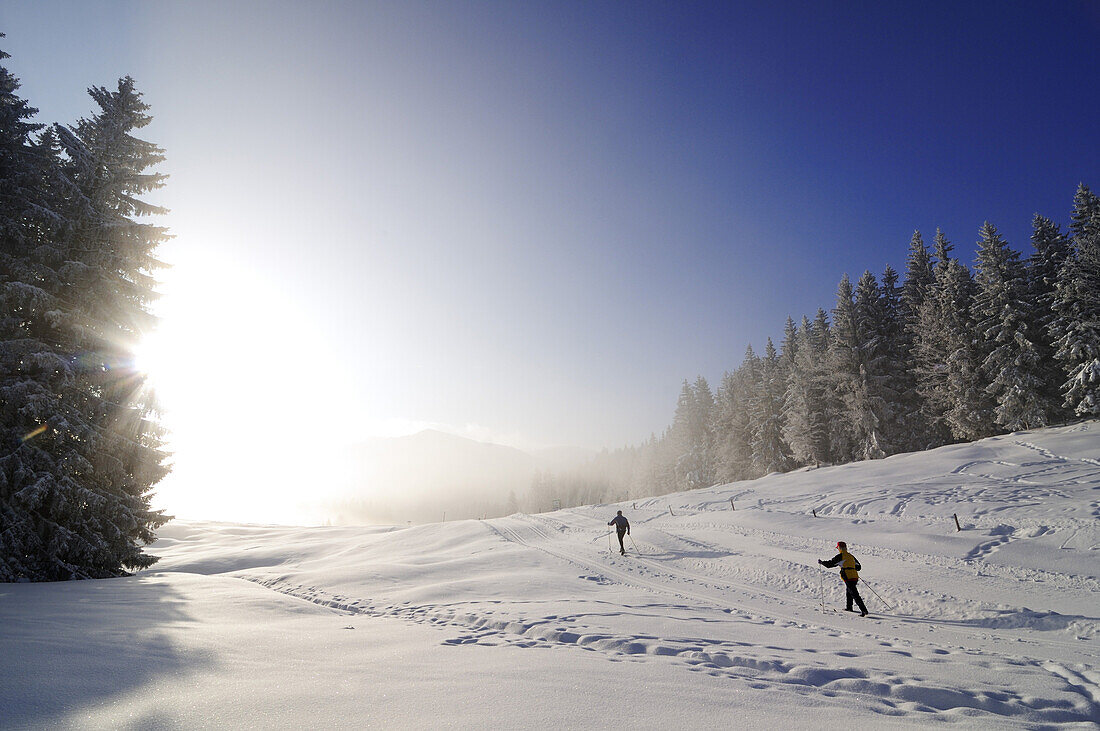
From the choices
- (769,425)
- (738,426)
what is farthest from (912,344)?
(738,426)

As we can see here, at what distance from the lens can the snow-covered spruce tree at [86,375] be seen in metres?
11.4

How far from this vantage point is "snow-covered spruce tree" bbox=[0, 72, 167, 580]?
11.4 m

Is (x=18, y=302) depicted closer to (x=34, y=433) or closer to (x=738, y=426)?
(x=34, y=433)

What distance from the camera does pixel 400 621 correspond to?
9883mm

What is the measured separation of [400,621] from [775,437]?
4750cm

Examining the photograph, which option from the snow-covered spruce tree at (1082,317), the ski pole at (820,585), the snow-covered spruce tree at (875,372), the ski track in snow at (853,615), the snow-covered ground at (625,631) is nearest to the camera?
the snow-covered ground at (625,631)

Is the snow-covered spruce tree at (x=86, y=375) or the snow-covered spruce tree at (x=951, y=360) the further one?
the snow-covered spruce tree at (x=951, y=360)

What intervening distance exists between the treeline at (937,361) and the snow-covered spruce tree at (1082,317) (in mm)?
77

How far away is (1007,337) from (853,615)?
33423mm

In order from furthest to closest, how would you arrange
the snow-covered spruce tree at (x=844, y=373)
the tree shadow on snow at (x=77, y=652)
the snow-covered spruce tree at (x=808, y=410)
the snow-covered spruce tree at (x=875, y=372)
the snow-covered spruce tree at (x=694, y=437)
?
the snow-covered spruce tree at (x=694, y=437) < the snow-covered spruce tree at (x=808, y=410) < the snow-covered spruce tree at (x=844, y=373) < the snow-covered spruce tree at (x=875, y=372) < the tree shadow on snow at (x=77, y=652)

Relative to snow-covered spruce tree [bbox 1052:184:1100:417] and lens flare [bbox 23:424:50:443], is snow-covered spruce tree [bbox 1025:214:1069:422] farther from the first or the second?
lens flare [bbox 23:424:50:443]

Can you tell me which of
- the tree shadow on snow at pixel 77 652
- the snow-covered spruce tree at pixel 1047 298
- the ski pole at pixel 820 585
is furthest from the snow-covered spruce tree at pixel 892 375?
the tree shadow on snow at pixel 77 652

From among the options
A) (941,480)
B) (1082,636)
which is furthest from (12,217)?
(941,480)

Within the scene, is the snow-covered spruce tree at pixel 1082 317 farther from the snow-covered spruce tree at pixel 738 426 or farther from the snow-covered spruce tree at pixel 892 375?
the snow-covered spruce tree at pixel 738 426
